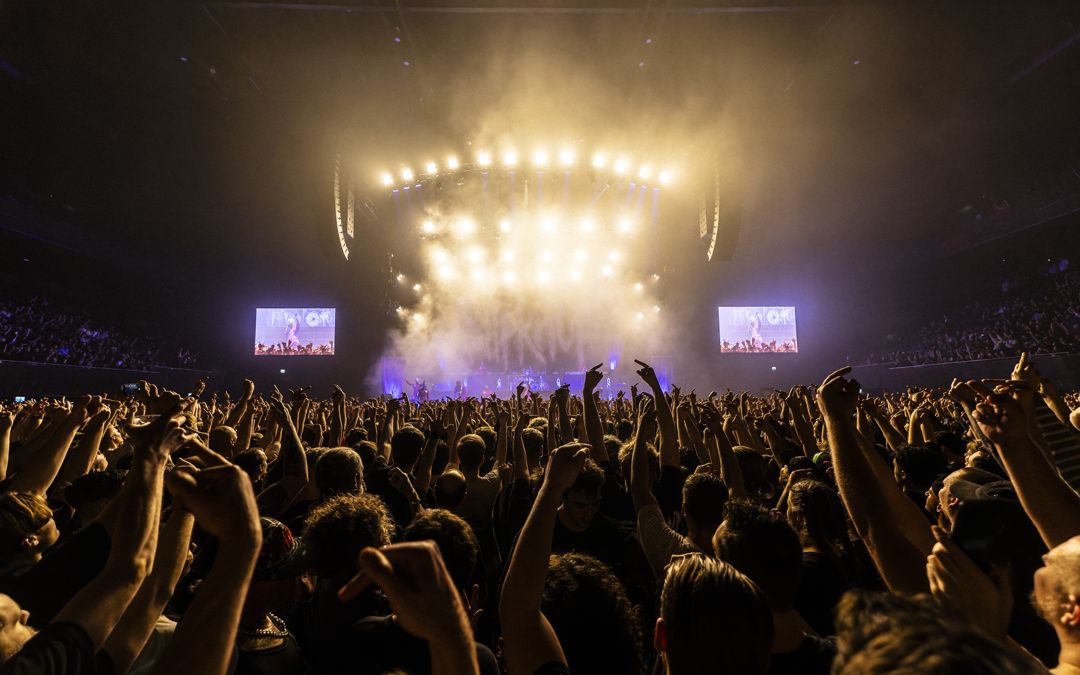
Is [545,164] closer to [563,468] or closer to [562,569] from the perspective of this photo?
[563,468]

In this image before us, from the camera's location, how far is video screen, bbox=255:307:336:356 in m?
30.3

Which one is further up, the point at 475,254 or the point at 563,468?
the point at 475,254

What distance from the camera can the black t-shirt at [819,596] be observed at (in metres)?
2.18

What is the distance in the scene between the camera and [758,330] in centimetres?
3200

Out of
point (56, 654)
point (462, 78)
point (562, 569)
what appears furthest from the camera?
point (462, 78)

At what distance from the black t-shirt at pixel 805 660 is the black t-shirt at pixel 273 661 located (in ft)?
5.21

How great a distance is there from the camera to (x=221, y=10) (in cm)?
1302

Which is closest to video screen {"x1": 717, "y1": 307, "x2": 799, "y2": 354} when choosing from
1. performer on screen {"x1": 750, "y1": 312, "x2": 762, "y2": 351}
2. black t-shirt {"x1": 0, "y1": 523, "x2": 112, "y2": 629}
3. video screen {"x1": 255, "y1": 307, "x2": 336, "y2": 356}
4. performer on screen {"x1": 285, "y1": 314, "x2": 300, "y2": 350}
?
performer on screen {"x1": 750, "y1": 312, "x2": 762, "y2": 351}

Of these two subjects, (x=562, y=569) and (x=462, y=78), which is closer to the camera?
(x=562, y=569)

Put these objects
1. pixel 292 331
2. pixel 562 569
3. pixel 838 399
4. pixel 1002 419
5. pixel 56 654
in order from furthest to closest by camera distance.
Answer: pixel 292 331 < pixel 838 399 < pixel 1002 419 < pixel 562 569 < pixel 56 654

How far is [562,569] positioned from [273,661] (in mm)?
1048

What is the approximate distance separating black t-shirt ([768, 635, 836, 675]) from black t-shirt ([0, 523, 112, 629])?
2416 millimetres

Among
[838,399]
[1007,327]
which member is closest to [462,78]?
[838,399]

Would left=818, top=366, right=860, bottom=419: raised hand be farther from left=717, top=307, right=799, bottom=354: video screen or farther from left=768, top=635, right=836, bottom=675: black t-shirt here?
left=717, top=307, right=799, bottom=354: video screen
